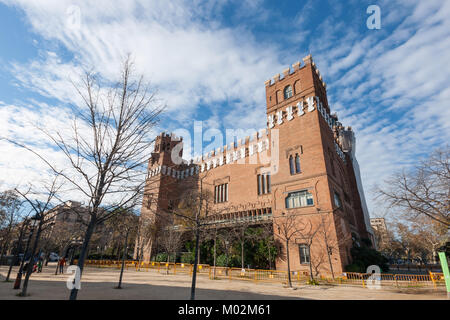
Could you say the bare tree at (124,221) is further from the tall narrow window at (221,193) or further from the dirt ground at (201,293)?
the tall narrow window at (221,193)

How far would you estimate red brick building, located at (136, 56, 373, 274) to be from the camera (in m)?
19.2

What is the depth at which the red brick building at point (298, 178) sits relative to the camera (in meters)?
19.2

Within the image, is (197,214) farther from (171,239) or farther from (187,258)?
(187,258)

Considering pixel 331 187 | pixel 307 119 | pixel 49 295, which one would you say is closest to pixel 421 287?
pixel 331 187

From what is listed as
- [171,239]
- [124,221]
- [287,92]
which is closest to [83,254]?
[124,221]

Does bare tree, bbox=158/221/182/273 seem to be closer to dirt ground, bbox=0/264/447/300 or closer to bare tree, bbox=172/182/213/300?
bare tree, bbox=172/182/213/300

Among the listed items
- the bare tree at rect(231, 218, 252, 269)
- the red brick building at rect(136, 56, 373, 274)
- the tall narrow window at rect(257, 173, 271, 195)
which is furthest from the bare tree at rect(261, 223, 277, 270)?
the tall narrow window at rect(257, 173, 271, 195)

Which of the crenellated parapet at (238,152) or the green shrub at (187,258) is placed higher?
the crenellated parapet at (238,152)

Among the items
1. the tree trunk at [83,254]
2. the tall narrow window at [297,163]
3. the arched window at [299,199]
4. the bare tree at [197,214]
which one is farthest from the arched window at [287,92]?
the tree trunk at [83,254]

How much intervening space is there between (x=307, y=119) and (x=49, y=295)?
23.6 metres

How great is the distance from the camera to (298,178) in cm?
2205
